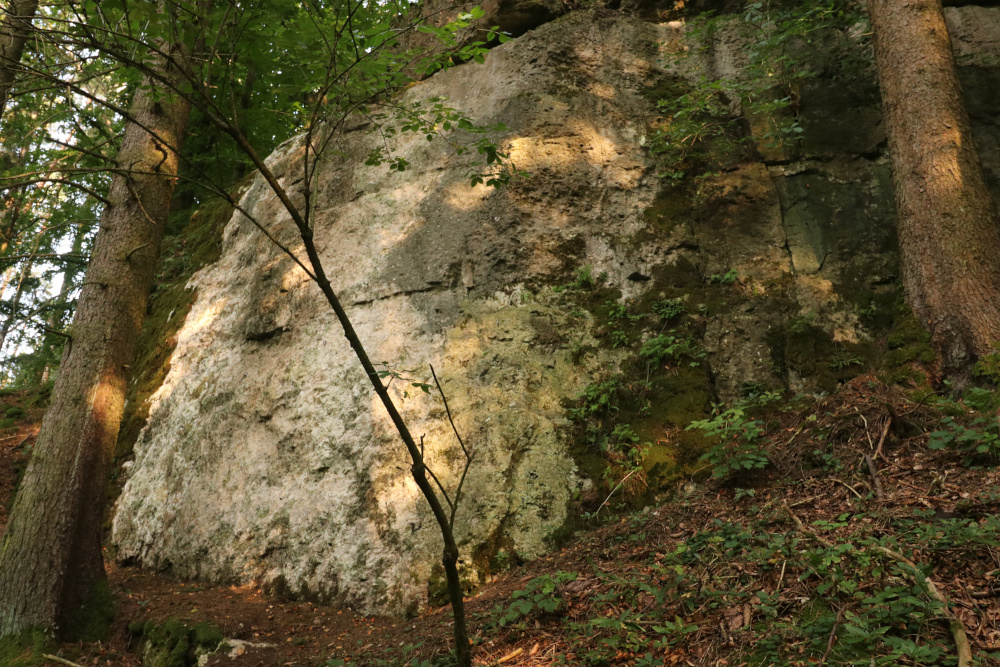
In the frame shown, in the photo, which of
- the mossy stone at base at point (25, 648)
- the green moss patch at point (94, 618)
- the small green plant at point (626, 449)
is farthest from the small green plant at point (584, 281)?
the mossy stone at base at point (25, 648)

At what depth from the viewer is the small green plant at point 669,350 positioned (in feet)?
19.3

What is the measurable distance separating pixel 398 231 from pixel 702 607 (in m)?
5.29

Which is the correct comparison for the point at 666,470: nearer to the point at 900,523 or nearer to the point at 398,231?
the point at 900,523

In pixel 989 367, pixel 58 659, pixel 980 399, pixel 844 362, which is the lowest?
pixel 58 659

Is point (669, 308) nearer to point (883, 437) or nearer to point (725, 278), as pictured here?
point (725, 278)

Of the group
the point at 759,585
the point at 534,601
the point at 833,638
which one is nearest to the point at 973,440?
the point at 759,585

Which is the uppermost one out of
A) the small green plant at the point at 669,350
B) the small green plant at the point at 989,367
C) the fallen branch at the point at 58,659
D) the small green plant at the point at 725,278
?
the small green plant at the point at 725,278

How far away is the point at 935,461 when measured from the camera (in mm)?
4020

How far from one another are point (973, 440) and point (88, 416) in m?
6.73

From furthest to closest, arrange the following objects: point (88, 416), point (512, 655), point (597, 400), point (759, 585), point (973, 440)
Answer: point (597, 400) < point (88, 416) < point (973, 440) < point (512, 655) < point (759, 585)

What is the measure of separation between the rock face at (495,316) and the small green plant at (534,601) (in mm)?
823

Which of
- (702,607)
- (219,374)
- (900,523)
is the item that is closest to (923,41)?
(900,523)

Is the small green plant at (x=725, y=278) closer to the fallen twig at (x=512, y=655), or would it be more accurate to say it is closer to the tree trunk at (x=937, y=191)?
the tree trunk at (x=937, y=191)

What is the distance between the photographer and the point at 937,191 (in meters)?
5.02
